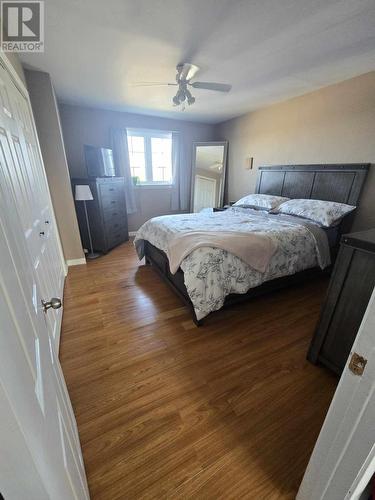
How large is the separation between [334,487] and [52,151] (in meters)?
3.59

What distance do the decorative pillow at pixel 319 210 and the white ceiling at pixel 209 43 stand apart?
57.4 inches

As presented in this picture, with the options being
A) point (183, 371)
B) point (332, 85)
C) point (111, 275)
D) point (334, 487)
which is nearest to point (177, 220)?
point (111, 275)

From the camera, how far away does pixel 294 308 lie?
2143 mm

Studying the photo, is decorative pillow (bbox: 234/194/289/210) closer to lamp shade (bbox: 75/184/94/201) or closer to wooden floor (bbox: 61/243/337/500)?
wooden floor (bbox: 61/243/337/500)

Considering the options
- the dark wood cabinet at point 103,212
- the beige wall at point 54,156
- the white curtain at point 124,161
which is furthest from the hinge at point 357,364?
the white curtain at point 124,161

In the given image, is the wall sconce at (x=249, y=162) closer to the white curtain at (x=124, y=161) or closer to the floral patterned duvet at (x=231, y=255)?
the floral patterned duvet at (x=231, y=255)

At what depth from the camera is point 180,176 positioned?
4.72 meters

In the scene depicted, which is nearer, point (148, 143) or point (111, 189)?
point (111, 189)

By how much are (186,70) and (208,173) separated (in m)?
2.59

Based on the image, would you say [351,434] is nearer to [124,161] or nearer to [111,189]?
[111,189]

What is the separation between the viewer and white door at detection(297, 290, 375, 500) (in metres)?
0.55

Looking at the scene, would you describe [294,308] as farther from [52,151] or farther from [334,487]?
[52,151]

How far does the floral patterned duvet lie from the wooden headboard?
0.62 metres

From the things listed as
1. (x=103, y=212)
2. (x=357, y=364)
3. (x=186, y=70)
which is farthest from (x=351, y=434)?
(x=103, y=212)
